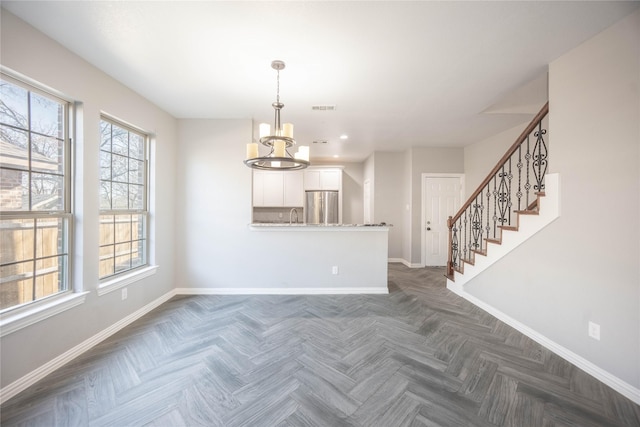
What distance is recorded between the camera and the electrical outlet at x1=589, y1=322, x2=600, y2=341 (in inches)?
76.7

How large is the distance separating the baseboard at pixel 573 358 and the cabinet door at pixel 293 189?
14.7ft

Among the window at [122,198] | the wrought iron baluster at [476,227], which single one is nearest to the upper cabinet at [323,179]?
the wrought iron baluster at [476,227]

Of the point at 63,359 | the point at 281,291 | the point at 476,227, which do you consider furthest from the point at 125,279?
the point at 476,227

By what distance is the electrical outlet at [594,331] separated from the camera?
195cm

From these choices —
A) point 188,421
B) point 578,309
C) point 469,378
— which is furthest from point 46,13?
point 578,309

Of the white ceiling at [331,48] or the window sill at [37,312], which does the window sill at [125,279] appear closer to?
the window sill at [37,312]

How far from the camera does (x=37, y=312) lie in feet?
6.08

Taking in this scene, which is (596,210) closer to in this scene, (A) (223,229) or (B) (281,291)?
(B) (281,291)

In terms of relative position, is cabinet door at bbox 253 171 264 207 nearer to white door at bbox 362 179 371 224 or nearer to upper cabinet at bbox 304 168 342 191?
upper cabinet at bbox 304 168 342 191

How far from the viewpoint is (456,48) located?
2092 mm

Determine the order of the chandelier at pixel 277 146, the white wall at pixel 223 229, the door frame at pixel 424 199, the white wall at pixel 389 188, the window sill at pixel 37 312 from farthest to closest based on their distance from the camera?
the white wall at pixel 389 188, the door frame at pixel 424 199, the white wall at pixel 223 229, the chandelier at pixel 277 146, the window sill at pixel 37 312

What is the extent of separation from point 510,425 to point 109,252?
383 cm

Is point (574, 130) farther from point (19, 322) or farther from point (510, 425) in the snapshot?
point (19, 322)

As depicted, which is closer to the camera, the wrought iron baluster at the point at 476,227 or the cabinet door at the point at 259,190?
the wrought iron baluster at the point at 476,227
